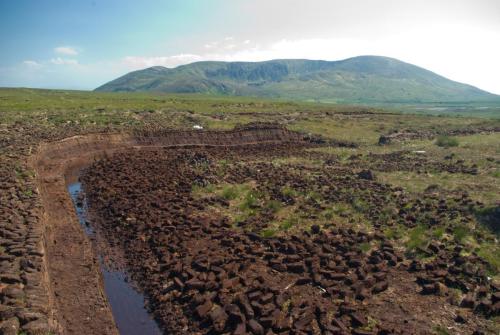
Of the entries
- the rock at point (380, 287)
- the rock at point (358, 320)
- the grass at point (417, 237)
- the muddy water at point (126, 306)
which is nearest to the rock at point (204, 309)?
the muddy water at point (126, 306)

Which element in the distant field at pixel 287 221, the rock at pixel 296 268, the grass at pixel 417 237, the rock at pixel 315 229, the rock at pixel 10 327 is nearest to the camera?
the rock at pixel 10 327

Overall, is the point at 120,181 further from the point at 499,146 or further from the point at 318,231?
the point at 499,146

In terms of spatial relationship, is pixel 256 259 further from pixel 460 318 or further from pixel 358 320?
pixel 460 318

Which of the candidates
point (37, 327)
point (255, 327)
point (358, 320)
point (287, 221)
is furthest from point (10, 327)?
point (287, 221)

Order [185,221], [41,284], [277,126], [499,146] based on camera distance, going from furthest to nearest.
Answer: [277,126] < [499,146] < [185,221] < [41,284]

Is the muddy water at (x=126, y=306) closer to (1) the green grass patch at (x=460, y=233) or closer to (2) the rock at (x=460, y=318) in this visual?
(2) the rock at (x=460, y=318)

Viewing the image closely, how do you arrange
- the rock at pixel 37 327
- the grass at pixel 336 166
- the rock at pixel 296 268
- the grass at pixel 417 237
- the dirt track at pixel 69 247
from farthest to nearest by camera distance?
the grass at pixel 336 166, the grass at pixel 417 237, the rock at pixel 296 268, the dirt track at pixel 69 247, the rock at pixel 37 327

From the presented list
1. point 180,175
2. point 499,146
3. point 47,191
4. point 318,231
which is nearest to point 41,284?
point 318,231
